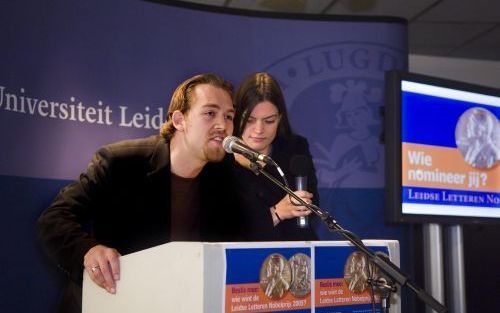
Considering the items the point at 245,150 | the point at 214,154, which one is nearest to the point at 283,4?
the point at 214,154

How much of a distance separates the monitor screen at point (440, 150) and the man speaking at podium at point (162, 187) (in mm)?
919

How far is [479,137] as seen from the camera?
3.34 metres

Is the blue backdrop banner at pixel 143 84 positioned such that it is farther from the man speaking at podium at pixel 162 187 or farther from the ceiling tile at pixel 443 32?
the ceiling tile at pixel 443 32

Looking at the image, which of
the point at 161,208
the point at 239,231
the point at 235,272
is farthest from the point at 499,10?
the point at 235,272

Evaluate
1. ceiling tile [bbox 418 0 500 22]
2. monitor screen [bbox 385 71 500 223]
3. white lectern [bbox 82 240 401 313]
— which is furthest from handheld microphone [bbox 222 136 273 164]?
ceiling tile [bbox 418 0 500 22]

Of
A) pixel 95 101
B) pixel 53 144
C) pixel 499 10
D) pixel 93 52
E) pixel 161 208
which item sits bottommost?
pixel 161 208

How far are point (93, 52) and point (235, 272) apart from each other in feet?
4.91

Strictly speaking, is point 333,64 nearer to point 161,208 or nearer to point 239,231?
point 239,231

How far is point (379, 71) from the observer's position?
10.3ft

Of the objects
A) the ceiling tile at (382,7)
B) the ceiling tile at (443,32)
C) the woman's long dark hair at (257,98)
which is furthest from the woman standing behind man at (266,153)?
the ceiling tile at (443,32)

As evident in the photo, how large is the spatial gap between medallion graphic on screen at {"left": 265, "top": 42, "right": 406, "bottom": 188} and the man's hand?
1.53 metres

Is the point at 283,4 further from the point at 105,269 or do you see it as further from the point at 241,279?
the point at 241,279

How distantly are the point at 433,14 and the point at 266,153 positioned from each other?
108 inches

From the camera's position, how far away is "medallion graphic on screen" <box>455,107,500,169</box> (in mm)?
3281
